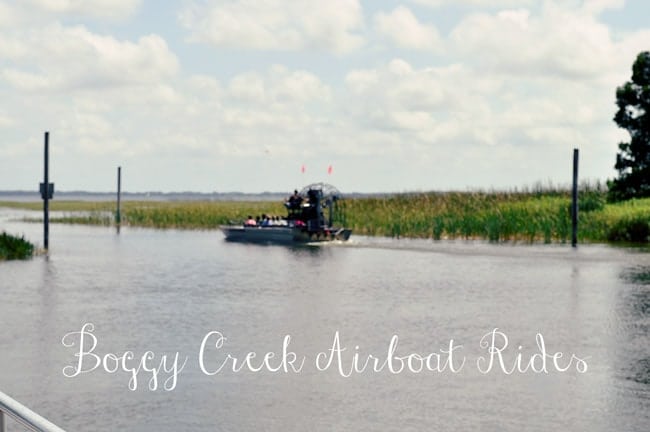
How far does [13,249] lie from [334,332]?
22.8 metres

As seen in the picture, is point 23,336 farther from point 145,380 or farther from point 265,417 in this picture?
point 265,417

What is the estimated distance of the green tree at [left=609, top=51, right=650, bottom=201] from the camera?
48344 millimetres

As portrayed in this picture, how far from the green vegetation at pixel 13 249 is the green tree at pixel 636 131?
29.7 m

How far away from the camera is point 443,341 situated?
16172 millimetres

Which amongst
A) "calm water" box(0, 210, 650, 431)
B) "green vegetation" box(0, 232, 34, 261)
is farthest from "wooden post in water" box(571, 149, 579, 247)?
"green vegetation" box(0, 232, 34, 261)

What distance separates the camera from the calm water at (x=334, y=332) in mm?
10547

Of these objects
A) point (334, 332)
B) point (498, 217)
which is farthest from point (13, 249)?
point (498, 217)

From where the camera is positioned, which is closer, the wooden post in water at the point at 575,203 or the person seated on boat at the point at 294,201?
the wooden post in water at the point at 575,203

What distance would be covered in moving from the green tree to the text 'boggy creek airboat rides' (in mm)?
14710

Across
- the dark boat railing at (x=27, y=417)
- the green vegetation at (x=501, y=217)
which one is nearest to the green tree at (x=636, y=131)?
the green vegetation at (x=501, y=217)

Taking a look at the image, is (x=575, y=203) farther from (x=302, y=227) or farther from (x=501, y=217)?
(x=302, y=227)

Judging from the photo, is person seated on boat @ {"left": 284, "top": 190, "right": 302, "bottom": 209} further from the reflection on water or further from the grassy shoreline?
the reflection on water

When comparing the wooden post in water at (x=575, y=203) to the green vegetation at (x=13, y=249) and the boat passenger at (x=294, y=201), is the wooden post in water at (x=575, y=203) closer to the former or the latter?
the boat passenger at (x=294, y=201)

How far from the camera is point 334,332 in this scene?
56.4 ft
